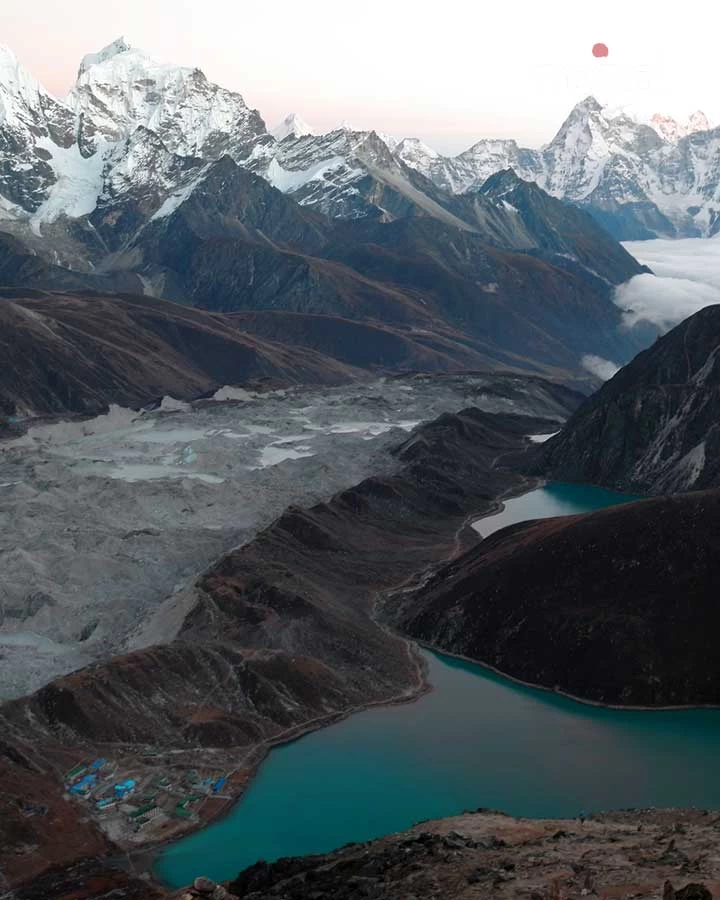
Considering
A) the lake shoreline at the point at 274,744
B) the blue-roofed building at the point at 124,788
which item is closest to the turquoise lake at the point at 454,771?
the lake shoreline at the point at 274,744

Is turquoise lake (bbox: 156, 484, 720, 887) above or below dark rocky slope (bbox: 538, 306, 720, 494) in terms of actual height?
below

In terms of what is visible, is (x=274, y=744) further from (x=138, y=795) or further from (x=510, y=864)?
(x=510, y=864)

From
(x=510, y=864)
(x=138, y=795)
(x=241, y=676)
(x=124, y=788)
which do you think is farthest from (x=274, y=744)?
(x=510, y=864)

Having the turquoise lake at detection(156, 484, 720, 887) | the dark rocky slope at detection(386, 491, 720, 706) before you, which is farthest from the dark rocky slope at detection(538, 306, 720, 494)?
the turquoise lake at detection(156, 484, 720, 887)

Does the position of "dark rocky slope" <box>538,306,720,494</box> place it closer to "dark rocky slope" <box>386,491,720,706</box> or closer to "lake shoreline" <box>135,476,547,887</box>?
"lake shoreline" <box>135,476,547,887</box>

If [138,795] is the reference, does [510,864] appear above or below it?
above

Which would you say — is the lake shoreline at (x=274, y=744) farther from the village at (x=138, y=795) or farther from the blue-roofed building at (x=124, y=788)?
the blue-roofed building at (x=124, y=788)
